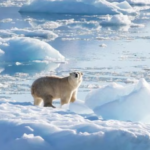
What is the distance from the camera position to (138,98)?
411 centimetres

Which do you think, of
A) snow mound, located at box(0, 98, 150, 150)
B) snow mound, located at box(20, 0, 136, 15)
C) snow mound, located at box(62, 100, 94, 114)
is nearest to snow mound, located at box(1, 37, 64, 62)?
snow mound, located at box(62, 100, 94, 114)

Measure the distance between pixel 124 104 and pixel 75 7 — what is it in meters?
14.4

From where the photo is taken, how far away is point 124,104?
Answer: 13.4 ft

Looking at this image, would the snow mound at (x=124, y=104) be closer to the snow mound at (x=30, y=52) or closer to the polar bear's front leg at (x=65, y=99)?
the polar bear's front leg at (x=65, y=99)

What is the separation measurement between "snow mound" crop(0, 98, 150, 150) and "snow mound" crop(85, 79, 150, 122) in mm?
420

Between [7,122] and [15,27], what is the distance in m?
11.0

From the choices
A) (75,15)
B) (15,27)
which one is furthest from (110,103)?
(75,15)

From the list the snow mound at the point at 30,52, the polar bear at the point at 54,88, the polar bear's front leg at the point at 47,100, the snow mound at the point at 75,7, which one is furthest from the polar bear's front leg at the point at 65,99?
the snow mound at the point at 75,7

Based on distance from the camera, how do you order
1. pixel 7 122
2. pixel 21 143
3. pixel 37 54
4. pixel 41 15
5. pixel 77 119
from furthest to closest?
pixel 41 15
pixel 37 54
pixel 77 119
pixel 7 122
pixel 21 143

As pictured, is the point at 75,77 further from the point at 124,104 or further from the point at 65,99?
the point at 124,104

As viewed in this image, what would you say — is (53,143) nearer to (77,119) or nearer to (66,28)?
(77,119)

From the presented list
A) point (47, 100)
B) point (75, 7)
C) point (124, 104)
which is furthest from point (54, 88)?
point (75, 7)

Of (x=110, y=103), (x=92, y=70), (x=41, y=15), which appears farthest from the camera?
(x=41, y=15)

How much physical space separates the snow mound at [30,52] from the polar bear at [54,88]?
4748 millimetres
